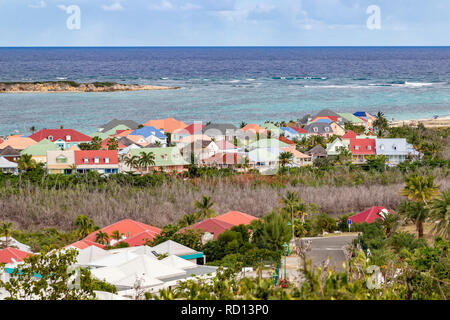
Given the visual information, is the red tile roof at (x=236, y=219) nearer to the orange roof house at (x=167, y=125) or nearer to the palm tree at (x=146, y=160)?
the palm tree at (x=146, y=160)

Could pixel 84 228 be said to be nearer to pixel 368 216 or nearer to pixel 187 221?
pixel 187 221

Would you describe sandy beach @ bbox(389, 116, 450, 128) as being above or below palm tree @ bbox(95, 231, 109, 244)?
above

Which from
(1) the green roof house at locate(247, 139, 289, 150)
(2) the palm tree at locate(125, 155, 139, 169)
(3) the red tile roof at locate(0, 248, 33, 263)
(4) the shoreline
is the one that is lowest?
(3) the red tile roof at locate(0, 248, 33, 263)

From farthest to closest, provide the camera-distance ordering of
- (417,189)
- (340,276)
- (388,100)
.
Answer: (388,100) < (417,189) < (340,276)

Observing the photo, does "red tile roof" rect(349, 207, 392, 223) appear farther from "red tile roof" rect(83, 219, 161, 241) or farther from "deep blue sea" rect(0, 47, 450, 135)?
"deep blue sea" rect(0, 47, 450, 135)

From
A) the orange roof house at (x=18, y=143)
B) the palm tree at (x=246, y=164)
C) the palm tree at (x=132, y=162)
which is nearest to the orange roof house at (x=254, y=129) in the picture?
the palm tree at (x=246, y=164)

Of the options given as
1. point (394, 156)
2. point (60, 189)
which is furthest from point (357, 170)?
point (60, 189)

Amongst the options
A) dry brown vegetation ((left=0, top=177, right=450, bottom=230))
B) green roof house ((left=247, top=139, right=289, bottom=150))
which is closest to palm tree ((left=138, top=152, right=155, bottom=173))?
dry brown vegetation ((left=0, top=177, right=450, bottom=230))

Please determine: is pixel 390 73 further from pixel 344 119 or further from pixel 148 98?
pixel 344 119
